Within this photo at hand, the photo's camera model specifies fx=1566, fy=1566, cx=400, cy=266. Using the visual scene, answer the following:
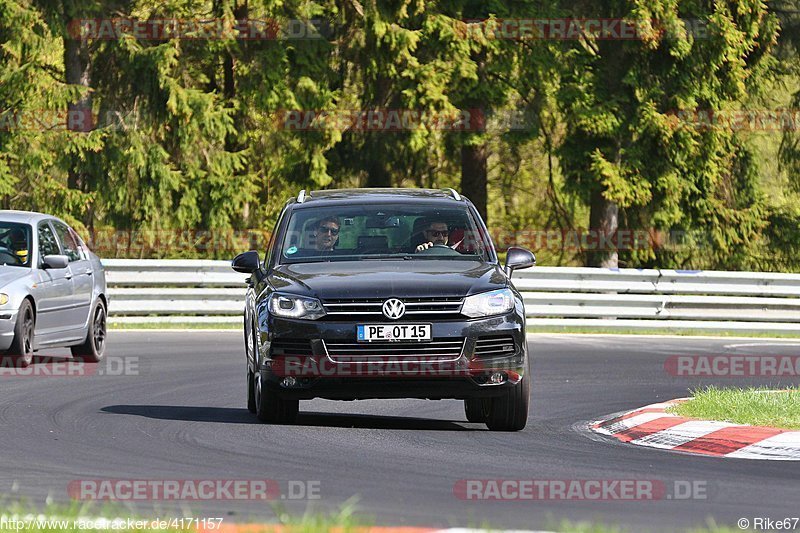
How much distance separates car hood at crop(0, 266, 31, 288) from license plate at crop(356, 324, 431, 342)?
595 cm

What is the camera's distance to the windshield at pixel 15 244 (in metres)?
16.4

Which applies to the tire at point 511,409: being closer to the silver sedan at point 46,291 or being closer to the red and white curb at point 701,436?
the red and white curb at point 701,436

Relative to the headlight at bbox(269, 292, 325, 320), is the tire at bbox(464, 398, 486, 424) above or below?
below

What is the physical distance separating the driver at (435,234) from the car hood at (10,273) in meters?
5.25

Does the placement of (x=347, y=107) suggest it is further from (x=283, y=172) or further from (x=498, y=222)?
(x=498, y=222)

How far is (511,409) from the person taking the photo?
1130 cm

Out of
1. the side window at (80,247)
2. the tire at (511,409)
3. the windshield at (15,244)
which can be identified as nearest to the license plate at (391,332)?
the tire at (511,409)

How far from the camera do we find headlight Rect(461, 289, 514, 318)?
427 inches

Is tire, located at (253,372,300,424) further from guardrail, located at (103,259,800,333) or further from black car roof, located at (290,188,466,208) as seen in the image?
guardrail, located at (103,259,800,333)

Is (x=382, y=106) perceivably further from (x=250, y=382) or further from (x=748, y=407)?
(x=748, y=407)

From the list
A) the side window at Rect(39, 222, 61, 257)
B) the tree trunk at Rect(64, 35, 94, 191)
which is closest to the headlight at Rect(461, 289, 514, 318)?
the side window at Rect(39, 222, 61, 257)

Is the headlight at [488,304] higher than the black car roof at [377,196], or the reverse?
the black car roof at [377,196]

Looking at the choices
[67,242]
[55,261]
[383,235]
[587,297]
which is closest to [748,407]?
[383,235]

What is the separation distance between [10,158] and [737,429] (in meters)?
23.2
